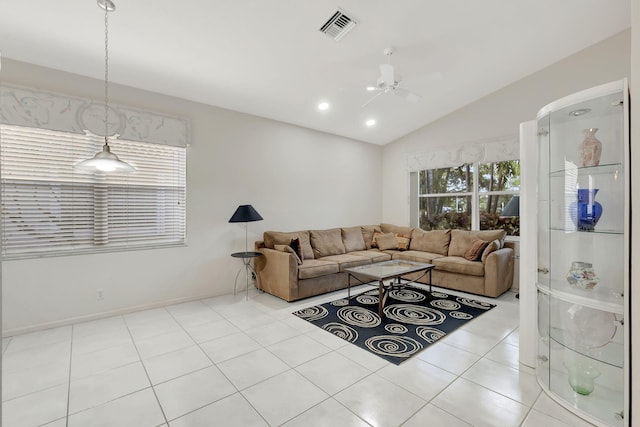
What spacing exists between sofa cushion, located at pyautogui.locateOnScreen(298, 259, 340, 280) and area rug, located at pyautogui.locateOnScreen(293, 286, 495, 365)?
44cm

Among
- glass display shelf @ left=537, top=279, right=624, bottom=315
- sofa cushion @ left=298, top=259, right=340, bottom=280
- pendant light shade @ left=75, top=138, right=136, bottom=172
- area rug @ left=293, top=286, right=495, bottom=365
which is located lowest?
area rug @ left=293, top=286, right=495, bottom=365

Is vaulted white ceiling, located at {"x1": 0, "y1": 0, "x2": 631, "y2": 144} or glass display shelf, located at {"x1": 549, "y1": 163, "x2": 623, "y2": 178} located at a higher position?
vaulted white ceiling, located at {"x1": 0, "y1": 0, "x2": 631, "y2": 144}

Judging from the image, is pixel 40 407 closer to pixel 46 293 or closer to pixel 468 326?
pixel 46 293

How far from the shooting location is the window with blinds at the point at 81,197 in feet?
10.9

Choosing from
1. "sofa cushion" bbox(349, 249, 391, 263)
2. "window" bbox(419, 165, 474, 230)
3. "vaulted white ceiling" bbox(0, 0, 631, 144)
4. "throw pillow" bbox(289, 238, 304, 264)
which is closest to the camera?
"vaulted white ceiling" bbox(0, 0, 631, 144)

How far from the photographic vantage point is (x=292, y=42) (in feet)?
11.2

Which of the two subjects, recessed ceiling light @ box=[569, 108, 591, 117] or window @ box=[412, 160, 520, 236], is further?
window @ box=[412, 160, 520, 236]

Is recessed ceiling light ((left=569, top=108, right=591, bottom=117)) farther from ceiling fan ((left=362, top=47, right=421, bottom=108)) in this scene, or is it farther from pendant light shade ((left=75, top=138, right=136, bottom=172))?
pendant light shade ((left=75, top=138, right=136, bottom=172))

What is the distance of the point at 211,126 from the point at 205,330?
8.95 feet

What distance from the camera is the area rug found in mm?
3059

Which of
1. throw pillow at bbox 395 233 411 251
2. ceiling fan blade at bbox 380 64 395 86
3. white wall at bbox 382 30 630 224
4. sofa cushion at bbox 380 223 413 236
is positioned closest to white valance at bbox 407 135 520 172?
white wall at bbox 382 30 630 224

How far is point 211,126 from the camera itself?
4.54 metres

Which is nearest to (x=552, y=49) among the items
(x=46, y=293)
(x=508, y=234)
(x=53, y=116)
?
(x=508, y=234)

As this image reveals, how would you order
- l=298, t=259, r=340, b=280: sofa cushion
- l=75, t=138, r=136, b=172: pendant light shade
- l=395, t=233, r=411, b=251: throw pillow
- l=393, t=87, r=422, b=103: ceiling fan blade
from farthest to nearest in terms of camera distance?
l=395, t=233, r=411, b=251: throw pillow, l=298, t=259, r=340, b=280: sofa cushion, l=393, t=87, r=422, b=103: ceiling fan blade, l=75, t=138, r=136, b=172: pendant light shade
